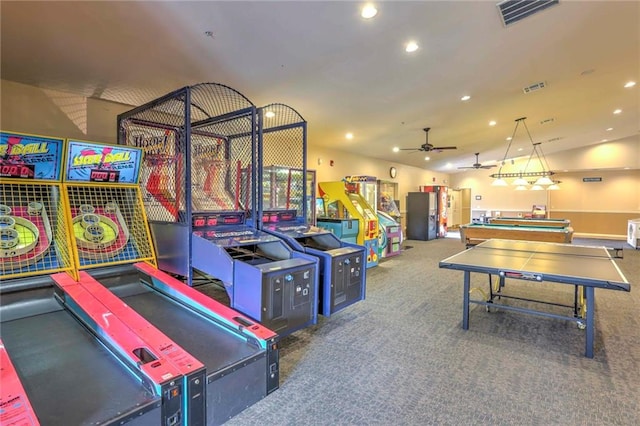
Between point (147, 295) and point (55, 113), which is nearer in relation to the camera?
point (147, 295)

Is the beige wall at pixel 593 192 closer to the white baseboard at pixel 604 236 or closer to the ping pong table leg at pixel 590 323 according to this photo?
the white baseboard at pixel 604 236

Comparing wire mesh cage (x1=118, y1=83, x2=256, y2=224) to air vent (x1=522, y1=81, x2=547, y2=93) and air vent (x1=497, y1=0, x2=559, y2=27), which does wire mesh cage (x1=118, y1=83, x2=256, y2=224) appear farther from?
air vent (x1=522, y1=81, x2=547, y2=93)


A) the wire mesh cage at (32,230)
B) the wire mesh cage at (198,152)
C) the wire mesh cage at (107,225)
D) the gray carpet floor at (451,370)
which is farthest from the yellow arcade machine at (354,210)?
the wire mesh cage at (32,230)

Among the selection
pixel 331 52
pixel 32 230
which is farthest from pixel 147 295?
pixel 331 52

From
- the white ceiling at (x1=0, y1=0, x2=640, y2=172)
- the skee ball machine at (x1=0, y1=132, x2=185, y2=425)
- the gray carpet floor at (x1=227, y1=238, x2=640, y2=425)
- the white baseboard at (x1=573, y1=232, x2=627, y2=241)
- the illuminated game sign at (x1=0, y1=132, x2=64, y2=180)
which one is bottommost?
the gray carpet floor at (x1=227, y1=238, x2=640, y2=425)

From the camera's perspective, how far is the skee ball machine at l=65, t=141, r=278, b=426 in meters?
1.85

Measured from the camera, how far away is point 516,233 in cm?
650

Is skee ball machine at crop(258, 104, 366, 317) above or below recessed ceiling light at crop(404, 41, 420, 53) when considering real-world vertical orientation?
below

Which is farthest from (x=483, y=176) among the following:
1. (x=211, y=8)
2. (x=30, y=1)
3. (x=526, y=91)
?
(x=30, y=1)

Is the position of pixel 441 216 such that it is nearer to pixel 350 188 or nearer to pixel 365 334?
pixel 350 188

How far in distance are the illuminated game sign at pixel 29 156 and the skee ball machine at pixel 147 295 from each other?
0.10m

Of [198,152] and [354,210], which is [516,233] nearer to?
[354,210]

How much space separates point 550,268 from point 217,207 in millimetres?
3597

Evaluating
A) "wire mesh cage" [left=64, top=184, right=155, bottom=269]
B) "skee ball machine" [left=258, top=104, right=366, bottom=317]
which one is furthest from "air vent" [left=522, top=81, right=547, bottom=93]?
"wire mesh cage" [left=64, top=184, right=155, bottom=269]
